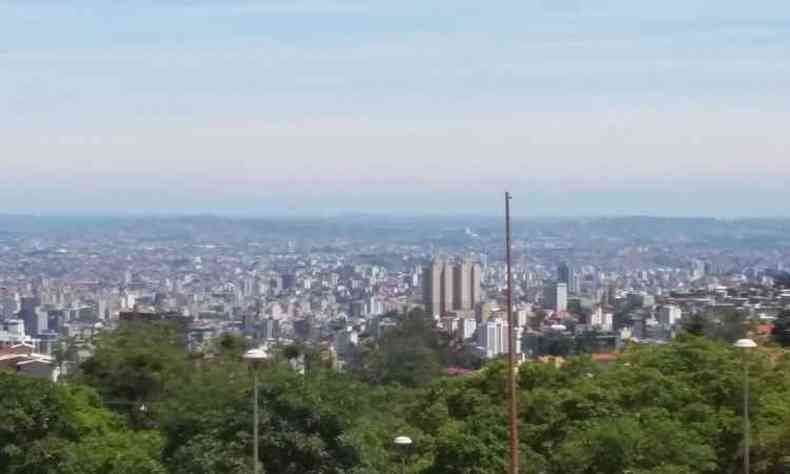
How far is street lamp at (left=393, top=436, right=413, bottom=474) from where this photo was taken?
59.4 ft

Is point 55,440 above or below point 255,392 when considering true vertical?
below

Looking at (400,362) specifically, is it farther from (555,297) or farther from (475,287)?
(555,297)

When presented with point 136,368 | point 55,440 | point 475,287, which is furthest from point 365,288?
point 55,440

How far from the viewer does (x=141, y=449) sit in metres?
18.3

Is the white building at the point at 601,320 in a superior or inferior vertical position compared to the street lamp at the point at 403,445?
inferior

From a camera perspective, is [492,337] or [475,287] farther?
[475,287]

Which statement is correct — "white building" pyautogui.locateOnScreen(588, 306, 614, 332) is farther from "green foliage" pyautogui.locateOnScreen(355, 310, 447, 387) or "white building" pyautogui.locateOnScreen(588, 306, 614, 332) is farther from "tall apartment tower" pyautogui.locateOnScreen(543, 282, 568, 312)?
"green foliage" pyautogui.locateOnScreen(355, 310, 447, 387)

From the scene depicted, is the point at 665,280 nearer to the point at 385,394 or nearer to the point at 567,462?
the point at 385,394

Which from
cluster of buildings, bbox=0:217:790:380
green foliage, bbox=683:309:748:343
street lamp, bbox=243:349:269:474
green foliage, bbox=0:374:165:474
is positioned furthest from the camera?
cluster of buildings, bbox=0:217:790:380

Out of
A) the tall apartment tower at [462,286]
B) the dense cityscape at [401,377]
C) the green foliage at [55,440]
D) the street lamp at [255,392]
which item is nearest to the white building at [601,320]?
the dense cityscape at [401,377]

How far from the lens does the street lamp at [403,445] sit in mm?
18109

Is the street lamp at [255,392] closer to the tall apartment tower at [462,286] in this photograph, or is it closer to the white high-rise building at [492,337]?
the white high-rise building at [492,337]

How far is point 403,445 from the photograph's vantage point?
19.2m

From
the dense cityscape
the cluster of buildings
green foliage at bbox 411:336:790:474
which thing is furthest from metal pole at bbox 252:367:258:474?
the cluster of buildings
